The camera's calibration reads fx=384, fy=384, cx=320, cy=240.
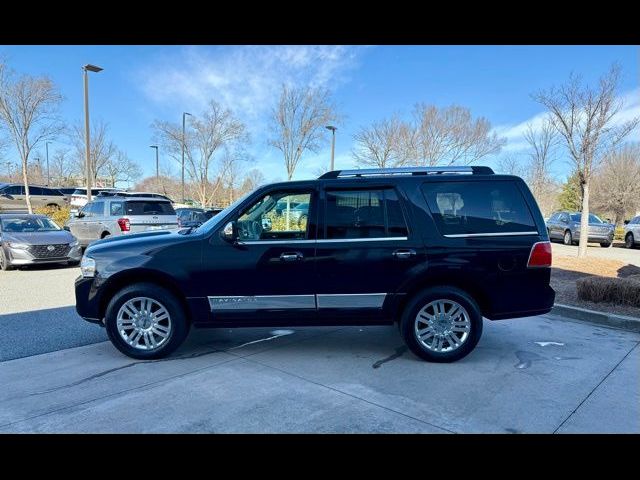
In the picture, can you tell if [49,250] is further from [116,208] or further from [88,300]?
[88,300]

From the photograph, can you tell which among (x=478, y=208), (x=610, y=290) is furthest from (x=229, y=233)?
(x=610, y=290)

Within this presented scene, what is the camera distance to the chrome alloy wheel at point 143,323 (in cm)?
429

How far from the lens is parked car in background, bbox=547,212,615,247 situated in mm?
18281

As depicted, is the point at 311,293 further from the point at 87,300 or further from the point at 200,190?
the point at 200,190

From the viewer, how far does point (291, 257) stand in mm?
4238

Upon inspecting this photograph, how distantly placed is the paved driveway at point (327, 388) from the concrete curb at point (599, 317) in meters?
0.40

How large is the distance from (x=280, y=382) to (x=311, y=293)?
100 cm

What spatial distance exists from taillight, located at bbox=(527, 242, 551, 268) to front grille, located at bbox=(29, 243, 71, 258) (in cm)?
1090

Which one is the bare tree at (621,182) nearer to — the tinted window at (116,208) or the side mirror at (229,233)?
the tinted window at (116,208)

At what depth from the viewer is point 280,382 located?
3.76 meters

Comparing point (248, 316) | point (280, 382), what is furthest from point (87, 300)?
point (280, 382)

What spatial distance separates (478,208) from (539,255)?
85 centimetres

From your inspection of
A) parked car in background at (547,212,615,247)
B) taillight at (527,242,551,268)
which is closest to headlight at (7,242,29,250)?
taillight at (527,242,551,268)

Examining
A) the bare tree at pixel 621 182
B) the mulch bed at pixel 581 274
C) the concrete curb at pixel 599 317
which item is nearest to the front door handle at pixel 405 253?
the concrete curb at pixel 599 317
